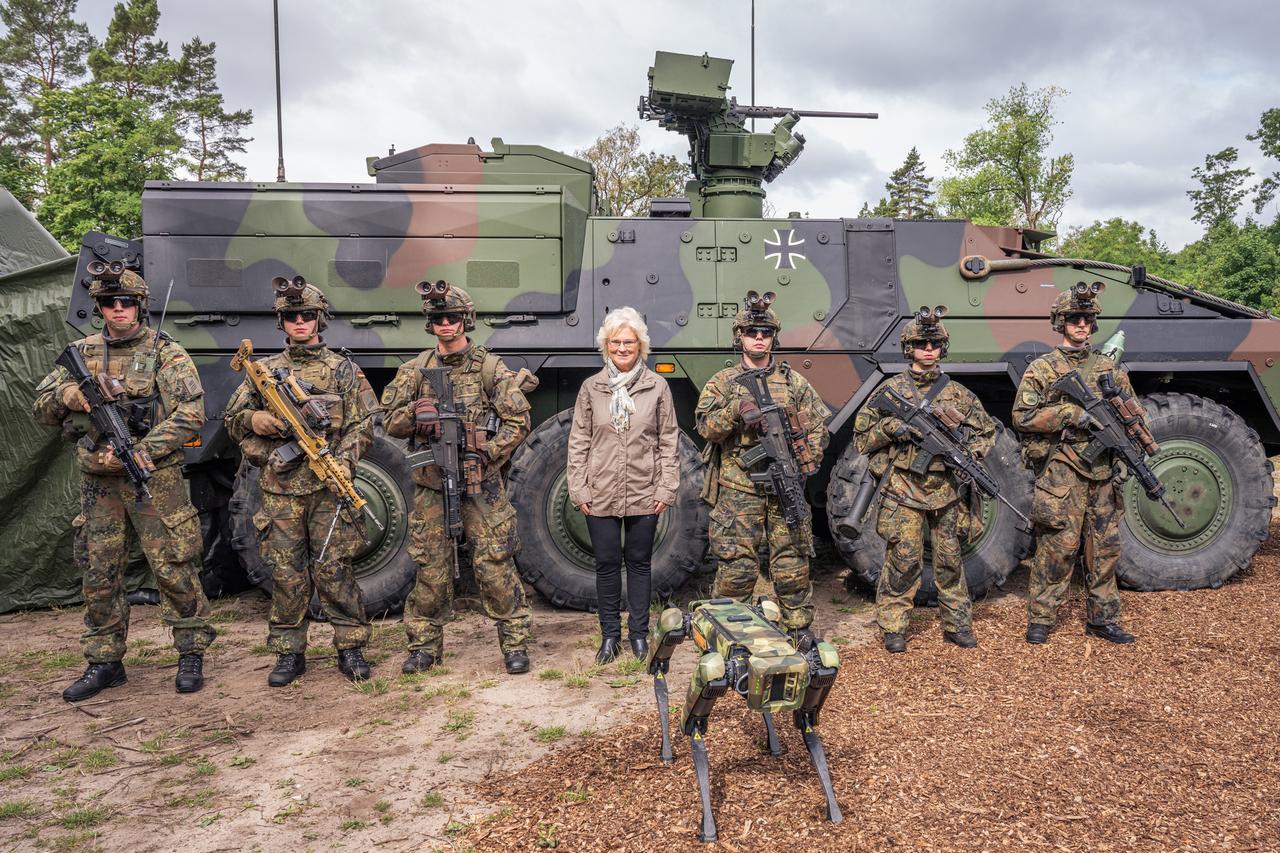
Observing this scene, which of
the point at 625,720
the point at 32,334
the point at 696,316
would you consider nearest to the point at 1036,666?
the point at 625,720

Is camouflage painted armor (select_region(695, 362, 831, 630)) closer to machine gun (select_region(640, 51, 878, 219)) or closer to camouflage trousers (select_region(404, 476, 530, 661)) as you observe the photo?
camouflage trousers (select_region(404, 476, 530, 661))

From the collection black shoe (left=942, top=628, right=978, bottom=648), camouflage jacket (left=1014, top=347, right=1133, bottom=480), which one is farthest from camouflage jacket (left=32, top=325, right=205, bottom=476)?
camouflage jacket (left=1014, top=347, right=1133, bottom=480)

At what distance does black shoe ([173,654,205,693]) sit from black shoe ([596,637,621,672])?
1.70 m

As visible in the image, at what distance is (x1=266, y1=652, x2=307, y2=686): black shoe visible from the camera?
15.4ft

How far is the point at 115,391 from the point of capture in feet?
14.7

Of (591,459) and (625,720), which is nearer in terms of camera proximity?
(625,720)

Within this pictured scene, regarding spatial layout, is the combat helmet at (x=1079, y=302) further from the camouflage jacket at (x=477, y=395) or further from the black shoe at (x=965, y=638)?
the camouflage jacket at (x=477, y=395)

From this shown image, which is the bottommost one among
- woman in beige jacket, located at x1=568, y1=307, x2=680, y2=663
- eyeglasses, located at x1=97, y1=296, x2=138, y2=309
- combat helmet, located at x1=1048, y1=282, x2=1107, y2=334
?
woman in beige jacket, located at x1=568, y1=307, x2=680, y2=663

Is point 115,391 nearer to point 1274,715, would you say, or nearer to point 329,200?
point 329,200

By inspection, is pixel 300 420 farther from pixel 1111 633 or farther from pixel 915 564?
pixel 1111 633

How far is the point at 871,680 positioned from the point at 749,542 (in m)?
0.96

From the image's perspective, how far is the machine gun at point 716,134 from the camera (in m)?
Result: 7.42

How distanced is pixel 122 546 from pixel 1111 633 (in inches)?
223

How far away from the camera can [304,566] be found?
4688 mm
